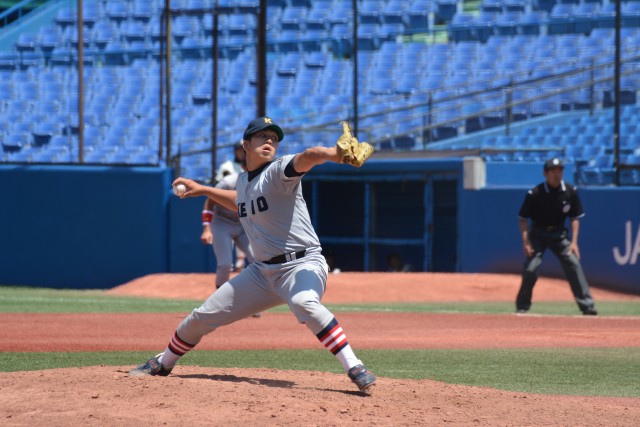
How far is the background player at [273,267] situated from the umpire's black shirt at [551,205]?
6.86m

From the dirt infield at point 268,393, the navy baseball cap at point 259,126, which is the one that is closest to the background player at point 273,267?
the navy baseball cap at point 259,126

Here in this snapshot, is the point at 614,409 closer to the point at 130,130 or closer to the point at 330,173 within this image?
the point at 330,173

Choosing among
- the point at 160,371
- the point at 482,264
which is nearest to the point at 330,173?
the point at 482,264

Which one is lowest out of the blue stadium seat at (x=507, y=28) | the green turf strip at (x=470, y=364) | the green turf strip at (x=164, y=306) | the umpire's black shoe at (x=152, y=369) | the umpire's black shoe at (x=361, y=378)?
the green turf strip at (x=164, y=306)

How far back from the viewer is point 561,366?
887cm

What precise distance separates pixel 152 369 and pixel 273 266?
1.08 meters

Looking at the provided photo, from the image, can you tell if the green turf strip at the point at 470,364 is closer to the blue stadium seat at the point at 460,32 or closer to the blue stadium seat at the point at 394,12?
the blue stadium seat at the point at 460,32

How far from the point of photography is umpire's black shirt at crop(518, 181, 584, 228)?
13352 millimetres

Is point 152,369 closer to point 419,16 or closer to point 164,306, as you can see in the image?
point 164,306

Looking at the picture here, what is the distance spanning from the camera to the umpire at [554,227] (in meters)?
13.4

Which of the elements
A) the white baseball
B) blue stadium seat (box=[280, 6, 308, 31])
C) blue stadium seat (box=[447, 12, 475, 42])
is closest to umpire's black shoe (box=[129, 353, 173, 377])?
the white baseball

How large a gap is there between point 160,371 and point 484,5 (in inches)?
1051

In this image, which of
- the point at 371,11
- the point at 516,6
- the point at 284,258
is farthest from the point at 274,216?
the point at 371,11

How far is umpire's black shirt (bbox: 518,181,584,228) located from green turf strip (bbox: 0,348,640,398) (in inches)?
140
